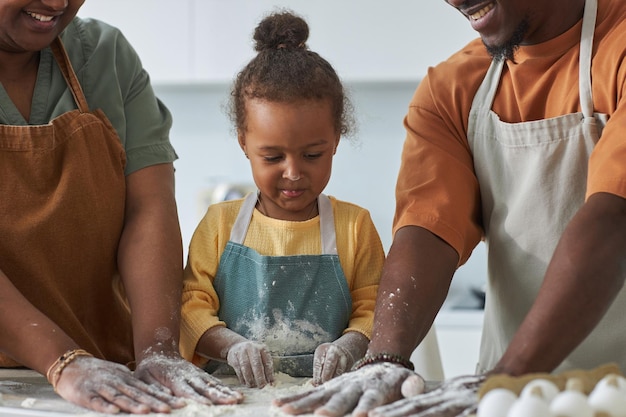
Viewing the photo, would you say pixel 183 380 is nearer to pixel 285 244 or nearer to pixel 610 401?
pixel 285 244

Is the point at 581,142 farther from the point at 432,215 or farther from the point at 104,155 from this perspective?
the point at 104,155

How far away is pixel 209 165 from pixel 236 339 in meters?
2.21

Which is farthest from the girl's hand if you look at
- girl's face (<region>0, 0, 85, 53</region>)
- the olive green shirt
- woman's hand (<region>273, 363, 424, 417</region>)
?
girl's face (<region>0, 0, 85, 53</region>)

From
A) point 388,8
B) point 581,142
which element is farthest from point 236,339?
point 388,8

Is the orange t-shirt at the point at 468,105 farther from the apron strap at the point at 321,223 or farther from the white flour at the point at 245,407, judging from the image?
the white flour at the point at 245,407

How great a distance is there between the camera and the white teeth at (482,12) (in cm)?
137

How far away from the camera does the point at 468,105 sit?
1.50m

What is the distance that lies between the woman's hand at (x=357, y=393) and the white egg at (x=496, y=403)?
0.19 metres

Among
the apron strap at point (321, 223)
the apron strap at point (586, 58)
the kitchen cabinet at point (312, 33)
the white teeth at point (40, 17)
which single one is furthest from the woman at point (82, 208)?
the kitchen cabinet at point (312, 33)

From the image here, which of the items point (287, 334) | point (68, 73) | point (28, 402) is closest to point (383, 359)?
point (287, 334)

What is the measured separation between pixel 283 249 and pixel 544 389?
625 mm

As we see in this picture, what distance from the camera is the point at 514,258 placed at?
1463 millimetres

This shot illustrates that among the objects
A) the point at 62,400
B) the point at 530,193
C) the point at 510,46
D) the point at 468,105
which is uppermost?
the point at 510,46

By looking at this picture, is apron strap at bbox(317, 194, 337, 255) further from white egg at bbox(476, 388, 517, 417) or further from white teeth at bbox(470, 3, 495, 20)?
white egg at bbox(476, 388, 517, 417)
